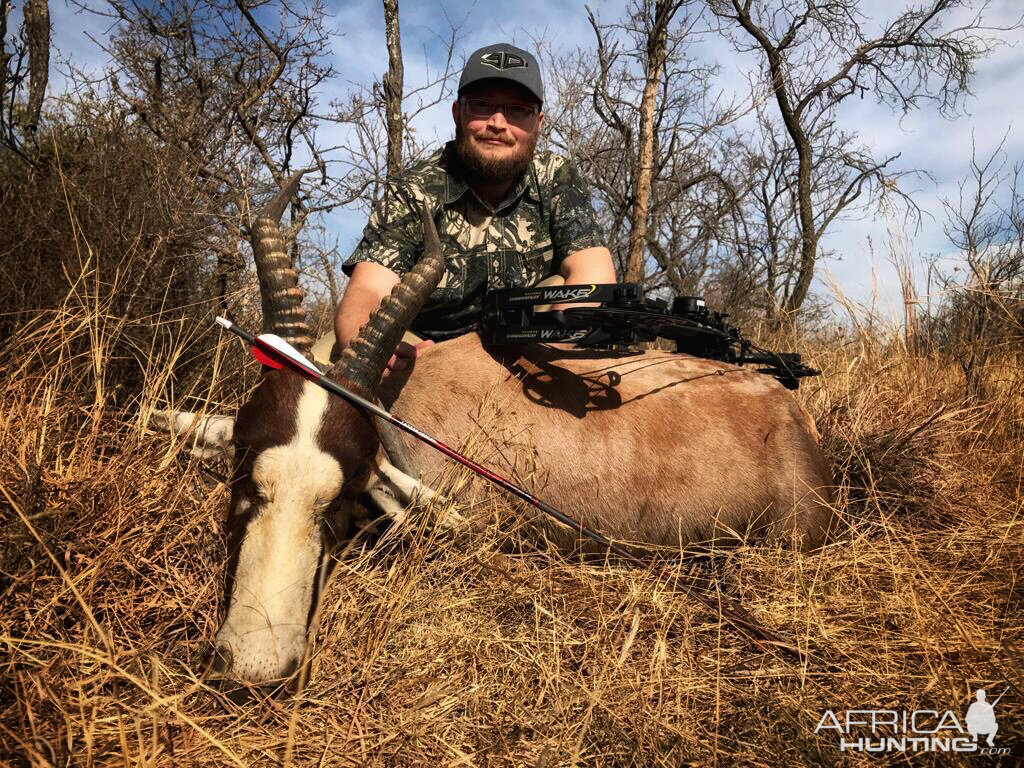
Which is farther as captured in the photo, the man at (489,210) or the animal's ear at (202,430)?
the man at (489,210)

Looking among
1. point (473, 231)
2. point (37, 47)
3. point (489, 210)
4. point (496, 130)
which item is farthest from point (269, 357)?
point (37, 47)

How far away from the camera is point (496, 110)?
12.8ft

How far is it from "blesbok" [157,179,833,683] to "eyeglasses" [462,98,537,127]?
1.48 m

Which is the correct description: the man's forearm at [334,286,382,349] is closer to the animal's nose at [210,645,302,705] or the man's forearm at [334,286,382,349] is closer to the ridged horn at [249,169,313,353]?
the ridged horn at [249,169,313,353]

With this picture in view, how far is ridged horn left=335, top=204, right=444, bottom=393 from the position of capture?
7.77ft

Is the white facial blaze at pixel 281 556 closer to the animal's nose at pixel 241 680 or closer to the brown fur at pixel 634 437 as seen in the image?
the animal's nose at pixel 241 680

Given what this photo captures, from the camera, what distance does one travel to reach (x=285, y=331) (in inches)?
95.8

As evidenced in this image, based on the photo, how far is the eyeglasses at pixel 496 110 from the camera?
3.90 m

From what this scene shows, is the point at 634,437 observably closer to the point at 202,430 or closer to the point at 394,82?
the point at 202,430

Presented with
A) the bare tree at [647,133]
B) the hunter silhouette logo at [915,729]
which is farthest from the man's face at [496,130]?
the bare tree at [647,133]

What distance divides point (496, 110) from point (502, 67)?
24 cm

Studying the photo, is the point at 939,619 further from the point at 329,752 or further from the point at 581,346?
the point at 329,752

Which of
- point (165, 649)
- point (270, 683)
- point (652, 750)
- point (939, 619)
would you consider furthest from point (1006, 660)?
point (165, 649)

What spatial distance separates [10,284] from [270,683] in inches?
99.0
